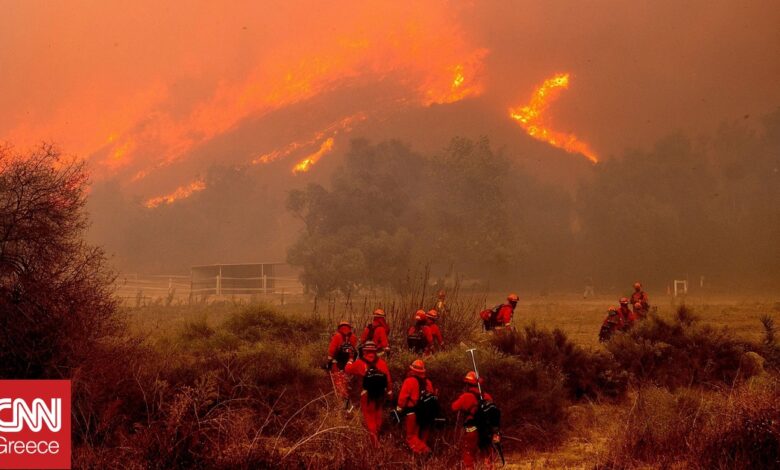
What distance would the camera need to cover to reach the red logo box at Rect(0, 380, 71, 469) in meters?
8.12

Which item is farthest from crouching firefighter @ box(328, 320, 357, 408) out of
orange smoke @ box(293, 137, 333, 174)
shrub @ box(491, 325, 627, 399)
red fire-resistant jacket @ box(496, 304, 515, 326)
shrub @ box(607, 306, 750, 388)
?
orange smoke @ box(293, 137, 333, 174)

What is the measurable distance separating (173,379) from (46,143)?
6223 millimetres

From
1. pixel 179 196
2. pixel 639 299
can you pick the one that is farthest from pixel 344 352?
pixel 179 196

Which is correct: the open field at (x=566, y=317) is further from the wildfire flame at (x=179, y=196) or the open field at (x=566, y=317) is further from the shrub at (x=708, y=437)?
the wildfire flame at (x=179, y=196)

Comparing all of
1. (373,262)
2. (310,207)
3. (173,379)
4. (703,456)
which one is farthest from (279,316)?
(310,207)

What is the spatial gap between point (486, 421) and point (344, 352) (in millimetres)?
4755

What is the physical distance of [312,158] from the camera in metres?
170

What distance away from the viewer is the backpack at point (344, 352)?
13672 millimetres

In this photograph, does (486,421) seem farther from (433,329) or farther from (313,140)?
(313,140)

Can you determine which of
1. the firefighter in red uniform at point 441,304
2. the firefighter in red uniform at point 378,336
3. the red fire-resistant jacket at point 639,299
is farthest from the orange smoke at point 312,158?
the firefighter in red uniform at point 378,336

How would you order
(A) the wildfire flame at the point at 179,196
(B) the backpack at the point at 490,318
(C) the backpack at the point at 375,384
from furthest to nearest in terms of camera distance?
(A) the wildfire flame at the point at 179,196 < (B) the backpack at the point at 490,318 < (C) the backpack at the point at 375,384

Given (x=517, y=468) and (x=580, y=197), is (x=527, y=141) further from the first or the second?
(x=517, y=468)

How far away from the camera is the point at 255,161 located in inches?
7288

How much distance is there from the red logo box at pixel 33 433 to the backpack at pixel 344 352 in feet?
18.6
